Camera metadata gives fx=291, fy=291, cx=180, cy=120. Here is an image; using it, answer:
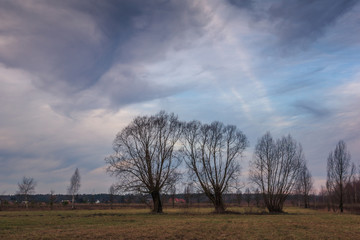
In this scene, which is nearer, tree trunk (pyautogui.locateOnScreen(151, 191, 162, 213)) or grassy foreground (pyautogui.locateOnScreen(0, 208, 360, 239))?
grassy foreground (pyautogui.locateOnScreen(0, 208, 360, 239))

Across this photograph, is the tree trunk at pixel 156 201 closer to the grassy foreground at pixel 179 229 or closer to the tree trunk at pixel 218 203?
the tree trunk at pixel 218 203

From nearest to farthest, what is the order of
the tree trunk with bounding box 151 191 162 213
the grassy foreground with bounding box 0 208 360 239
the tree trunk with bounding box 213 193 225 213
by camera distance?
the grassy foreground with bounding box 0 208 360 239
the tree trunk with bounding box 151 191 162 213
the tree trunk with bounding box 213 193 225 213

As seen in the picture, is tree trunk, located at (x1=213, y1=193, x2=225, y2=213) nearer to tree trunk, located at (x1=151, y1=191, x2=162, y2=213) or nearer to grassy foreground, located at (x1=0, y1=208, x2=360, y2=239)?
tree trunk, located at (x1=151, y1=191, x2=162, y2=213)

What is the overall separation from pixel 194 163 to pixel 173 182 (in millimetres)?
7412

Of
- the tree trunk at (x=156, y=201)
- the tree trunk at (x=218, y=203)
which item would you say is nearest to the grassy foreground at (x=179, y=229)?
the tree trunk at (x=156, y=201)

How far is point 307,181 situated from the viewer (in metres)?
92.4

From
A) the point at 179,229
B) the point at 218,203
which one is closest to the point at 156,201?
the point at 218,203

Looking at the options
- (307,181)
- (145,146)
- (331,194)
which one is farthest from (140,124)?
(307,181)

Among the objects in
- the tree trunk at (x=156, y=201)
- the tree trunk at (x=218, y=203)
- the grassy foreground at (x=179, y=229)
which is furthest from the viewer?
the tree trunk at (x=218, y=203)

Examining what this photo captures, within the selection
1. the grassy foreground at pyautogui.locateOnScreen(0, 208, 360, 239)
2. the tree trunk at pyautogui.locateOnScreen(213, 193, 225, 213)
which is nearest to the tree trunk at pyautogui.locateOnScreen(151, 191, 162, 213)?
the tree trunk at pyautogui.locateOnScreen(213, 193, 225, 213)

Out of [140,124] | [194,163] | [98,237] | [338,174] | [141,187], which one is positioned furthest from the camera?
[338,174]

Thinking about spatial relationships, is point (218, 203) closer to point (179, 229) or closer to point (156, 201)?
point (156, 201)

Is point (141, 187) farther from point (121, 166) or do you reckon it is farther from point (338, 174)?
point (338, 174)

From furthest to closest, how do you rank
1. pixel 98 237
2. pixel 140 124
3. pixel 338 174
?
pixel 338 174 → pixel 140 124 → pixel 98 237
